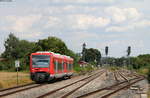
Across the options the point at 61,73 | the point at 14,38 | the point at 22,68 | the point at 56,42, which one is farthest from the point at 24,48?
the point at 61,73

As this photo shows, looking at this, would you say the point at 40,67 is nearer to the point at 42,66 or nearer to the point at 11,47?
the point at 42,66

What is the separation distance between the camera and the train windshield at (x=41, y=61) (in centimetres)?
3259

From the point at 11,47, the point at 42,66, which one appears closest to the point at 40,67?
the point at 42,66

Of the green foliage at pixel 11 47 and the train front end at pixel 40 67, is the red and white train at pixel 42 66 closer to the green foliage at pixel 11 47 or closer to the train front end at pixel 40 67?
the train front end at pixel 40 67

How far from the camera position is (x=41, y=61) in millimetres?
32781

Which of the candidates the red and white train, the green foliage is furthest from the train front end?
the green foliage

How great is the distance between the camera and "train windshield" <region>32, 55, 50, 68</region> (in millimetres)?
32594

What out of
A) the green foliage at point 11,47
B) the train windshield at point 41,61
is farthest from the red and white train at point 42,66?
the green foliage at point 11,47

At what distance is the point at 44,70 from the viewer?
32375 millimetres

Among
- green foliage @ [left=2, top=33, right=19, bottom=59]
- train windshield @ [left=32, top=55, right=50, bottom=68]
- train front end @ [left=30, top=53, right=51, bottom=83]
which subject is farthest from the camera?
green foliage @ [left=2, top=33, right=19, bottom=59]

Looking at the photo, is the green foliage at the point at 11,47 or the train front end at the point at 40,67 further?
the green foliage at the point at 11,47

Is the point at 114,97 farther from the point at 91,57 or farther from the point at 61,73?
the point at 91,57

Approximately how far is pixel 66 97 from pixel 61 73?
18.0m

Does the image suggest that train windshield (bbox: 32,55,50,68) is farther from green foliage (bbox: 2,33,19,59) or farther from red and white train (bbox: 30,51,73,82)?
green foliage (bbox: 2,33,19,59)
